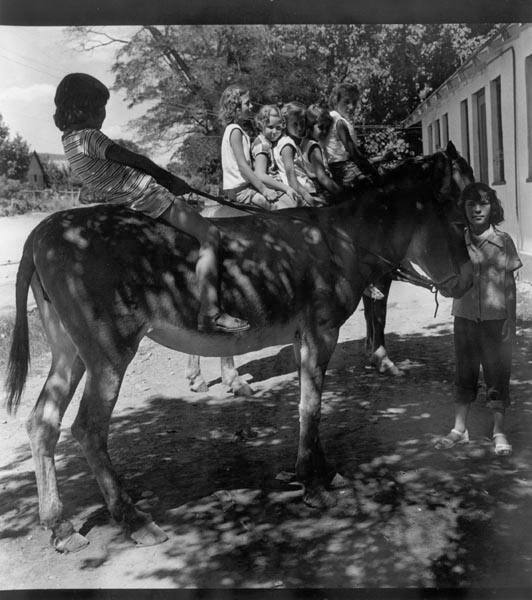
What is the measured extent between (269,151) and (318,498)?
10.0 feet

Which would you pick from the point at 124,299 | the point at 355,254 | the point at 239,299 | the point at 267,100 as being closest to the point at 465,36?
the point at 267,100

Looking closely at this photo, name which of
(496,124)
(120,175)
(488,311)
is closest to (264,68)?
(120,175)

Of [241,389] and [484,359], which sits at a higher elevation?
[484,359]

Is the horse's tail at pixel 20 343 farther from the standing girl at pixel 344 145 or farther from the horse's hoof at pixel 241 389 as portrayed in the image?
the horse's hoof at pixel 241 389

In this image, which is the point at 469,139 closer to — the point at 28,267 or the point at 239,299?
the point at 239,299

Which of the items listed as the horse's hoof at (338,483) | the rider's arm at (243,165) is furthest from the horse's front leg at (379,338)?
the horse's hoof at (338,483)

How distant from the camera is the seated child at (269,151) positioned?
5.67 metres

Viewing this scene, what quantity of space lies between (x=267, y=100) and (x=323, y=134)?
1.28m

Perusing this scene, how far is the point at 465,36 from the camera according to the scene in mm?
7535

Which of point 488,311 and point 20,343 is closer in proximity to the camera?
point 20,343

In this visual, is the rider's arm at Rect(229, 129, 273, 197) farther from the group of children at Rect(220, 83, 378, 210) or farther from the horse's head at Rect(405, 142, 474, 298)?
the horse's head at Rect(405, 142, 474, 298)

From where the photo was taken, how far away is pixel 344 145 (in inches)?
208

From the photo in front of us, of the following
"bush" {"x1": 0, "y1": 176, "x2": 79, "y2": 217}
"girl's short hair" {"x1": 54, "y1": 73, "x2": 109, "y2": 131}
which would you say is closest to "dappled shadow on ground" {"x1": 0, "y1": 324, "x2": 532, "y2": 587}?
"bush" {"x1": 0, "y1": 176, "x2": 79, "y2": 217}

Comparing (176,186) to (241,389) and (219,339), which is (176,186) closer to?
(219,339)
